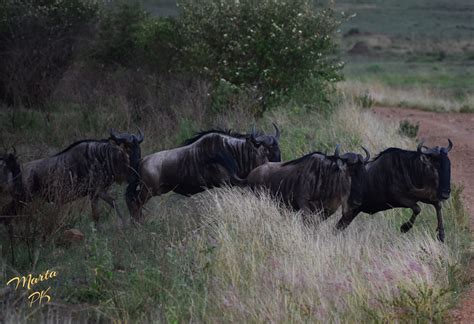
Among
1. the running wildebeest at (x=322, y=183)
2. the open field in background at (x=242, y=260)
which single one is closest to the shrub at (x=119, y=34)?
the open field in background at (x=242, y=260)

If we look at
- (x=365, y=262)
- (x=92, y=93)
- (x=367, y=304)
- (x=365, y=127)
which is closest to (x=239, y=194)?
(x=365, y=262)

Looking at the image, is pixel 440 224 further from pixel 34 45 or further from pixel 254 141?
pixel 34 45

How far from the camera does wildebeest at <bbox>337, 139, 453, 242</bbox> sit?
9078 mm

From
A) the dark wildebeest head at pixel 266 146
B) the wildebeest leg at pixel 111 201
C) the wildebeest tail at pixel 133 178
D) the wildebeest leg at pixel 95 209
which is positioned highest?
the dark wildebeest head at pixel 266 146

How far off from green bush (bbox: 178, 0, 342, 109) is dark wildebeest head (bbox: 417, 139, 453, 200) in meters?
7.99

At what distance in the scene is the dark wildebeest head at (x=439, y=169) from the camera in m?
9.04

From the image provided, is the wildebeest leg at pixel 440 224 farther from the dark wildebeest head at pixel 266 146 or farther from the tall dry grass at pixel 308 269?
the dark wildebeest head at pixel 266 146

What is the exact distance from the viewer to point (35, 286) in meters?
8.02

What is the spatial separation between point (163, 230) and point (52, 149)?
221 inches

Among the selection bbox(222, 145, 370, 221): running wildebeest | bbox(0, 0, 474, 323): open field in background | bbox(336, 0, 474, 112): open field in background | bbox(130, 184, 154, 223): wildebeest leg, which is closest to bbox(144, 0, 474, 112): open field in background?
bbox(336, 0, 474, 112): open field in background

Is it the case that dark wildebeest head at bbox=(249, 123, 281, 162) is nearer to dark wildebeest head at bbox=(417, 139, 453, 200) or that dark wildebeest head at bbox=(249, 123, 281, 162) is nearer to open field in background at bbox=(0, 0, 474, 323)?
open field in background at bbox=(0, 0, 474, 323)

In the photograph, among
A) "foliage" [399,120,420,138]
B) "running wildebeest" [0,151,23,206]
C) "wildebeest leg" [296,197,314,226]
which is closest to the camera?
"wildebeest leg" [296,197,314,226]

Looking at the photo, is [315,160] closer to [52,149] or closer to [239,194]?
[239,194]

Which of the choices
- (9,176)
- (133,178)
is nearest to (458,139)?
(133,178)
